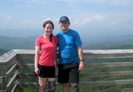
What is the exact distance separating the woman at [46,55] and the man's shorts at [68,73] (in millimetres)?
215

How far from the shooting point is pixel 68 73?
3910 millimetres

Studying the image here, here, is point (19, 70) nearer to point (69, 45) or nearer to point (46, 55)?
point (46, 55)

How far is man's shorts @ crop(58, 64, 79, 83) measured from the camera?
Result: 379cm

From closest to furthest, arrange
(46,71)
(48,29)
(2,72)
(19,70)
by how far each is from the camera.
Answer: (2,72), (48,29), (46,71), (19,70)

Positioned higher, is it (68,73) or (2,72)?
(2,72)

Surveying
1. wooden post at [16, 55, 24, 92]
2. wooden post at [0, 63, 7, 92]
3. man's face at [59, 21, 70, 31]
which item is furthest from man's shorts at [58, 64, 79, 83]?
wooden post at [0, 63, 7, 92]

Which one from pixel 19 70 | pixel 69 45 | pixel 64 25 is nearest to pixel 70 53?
pixel 69 45

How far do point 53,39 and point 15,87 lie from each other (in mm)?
1445

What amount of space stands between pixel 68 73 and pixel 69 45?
58cm

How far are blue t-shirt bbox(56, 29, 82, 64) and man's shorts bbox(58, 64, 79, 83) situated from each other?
0.10 meters

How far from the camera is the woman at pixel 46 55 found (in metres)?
3.63

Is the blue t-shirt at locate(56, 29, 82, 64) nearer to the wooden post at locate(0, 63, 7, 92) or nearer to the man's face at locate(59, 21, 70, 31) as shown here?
the man's face at locate(59, 21, 70, 31)

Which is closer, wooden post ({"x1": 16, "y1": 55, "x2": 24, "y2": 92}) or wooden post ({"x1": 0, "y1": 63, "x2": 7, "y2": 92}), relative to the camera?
wooden post ({"x1": 0, "y1": 63, "x2": 7, "y2": 92})

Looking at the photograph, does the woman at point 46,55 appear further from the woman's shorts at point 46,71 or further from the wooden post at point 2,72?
the wooden post at point 2,72
